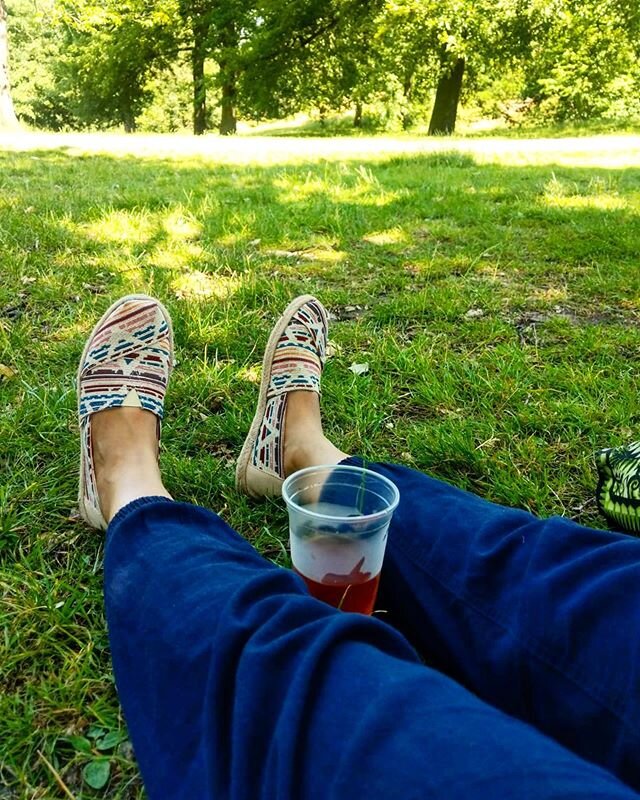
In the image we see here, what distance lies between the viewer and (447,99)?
1627 cm

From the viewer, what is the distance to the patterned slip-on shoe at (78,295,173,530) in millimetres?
1545

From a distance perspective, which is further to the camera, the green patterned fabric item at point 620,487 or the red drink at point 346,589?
the green patterned fabric item at point 620,487

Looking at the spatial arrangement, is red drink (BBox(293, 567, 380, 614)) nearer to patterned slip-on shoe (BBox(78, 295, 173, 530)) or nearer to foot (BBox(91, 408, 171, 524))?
foot (BBox(91, 408, 171, 524))

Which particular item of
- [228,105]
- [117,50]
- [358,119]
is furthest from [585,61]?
[117,50]

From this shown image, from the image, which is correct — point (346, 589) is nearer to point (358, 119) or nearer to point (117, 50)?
point (117, 50)

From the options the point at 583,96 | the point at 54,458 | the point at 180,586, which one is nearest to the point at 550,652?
the point at 180,586

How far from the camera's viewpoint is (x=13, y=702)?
42.4 inches

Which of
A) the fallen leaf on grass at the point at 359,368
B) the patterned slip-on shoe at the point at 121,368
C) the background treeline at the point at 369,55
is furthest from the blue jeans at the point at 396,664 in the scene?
the background treeline at the point at 369,55

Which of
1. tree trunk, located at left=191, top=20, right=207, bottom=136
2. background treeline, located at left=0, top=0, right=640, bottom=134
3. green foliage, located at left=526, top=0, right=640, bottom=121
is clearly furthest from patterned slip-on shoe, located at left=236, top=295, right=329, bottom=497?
tree trunk, located at left=191, top=20, right=207, bottom=136

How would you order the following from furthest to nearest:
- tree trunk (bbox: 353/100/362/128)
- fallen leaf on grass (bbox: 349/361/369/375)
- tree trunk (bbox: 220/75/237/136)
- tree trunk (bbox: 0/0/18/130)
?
tree trunk (bbox: 353/100/362/128)
tree trunk (bbox: 220/75/237/136)
tree trunk (bbox: 0/0/18/130)
fallen leaf on grass (bbox: 349/361/369/375)

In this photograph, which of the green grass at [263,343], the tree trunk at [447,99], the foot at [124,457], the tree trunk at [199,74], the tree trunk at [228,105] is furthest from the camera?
the tree trunk at [199,74]

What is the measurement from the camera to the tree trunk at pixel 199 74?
63.3 feet

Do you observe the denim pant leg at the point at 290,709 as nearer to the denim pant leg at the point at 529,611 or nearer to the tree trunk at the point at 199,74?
the denim pant leg at the point at 529,611

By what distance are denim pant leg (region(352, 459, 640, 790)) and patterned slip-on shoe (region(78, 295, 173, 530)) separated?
76 cm
